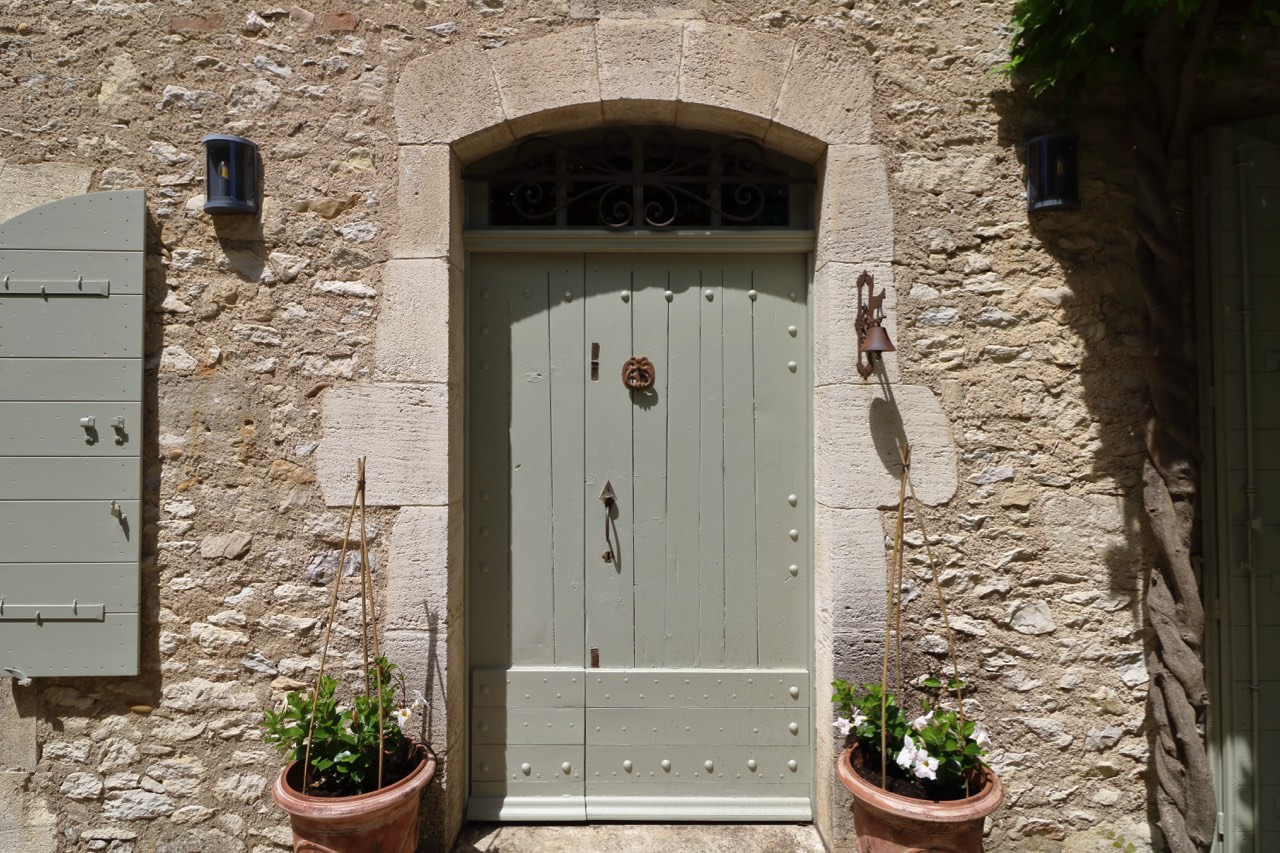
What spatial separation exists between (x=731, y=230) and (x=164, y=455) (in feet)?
7.21

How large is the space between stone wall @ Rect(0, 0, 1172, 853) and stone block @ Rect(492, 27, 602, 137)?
12 millimetres

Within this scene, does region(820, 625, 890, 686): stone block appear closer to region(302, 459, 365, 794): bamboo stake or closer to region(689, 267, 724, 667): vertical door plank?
region(689, 267, 724, 667): vertical door plank

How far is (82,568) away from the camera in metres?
2.57

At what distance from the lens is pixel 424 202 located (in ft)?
8.63

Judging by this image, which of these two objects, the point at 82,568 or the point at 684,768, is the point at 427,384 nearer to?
the point at 82,568

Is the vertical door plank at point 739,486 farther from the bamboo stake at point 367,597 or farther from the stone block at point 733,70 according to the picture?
the bamboo stake at point 367,597

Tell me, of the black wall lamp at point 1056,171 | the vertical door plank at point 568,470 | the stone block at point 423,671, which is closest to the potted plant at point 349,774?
the stone block at point 423,671

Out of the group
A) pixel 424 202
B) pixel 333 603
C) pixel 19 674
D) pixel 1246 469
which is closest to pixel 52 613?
pixel 19 674

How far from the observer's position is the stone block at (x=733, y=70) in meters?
2.62

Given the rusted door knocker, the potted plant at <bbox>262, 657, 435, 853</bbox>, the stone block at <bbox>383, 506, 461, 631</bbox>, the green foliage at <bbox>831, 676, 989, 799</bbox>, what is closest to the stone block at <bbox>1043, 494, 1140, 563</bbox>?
the green foliage at <bbox>831, 676, 989, 799</bbox>

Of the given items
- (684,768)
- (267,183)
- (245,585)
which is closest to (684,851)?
(684,768)

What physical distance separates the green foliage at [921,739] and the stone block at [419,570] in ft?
4.57

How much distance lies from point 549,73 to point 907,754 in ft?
8.28

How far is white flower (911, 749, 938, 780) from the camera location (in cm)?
220
